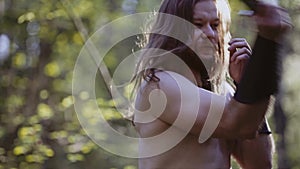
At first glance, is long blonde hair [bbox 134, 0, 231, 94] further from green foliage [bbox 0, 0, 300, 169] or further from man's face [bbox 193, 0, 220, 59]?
green foliage [bbox 0, 0, 300, 169]

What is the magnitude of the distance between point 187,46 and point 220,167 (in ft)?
0.99

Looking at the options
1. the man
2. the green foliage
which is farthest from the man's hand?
the green foliage

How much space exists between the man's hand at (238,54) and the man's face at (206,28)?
1.8 inches

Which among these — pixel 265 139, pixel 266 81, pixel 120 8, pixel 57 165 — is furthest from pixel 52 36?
pixel 266 81

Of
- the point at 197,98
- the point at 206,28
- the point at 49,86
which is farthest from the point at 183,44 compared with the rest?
the point at 49,86

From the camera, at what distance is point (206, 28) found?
177 cm

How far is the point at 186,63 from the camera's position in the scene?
5.80 ft

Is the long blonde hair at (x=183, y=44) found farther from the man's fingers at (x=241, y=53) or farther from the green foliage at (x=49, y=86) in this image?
the green foliage at (x=49, y=86)

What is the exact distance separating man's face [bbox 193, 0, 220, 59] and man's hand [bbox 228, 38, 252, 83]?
44 millimetres

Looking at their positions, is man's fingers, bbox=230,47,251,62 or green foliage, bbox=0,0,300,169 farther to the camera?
green foliage, bbox=0,0,300,169

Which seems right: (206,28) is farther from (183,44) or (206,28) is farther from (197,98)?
(197,98)

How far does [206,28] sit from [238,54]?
106mm

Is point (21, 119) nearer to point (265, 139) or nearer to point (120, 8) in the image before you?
point (120, 8)

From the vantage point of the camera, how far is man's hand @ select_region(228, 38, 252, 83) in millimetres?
1719
